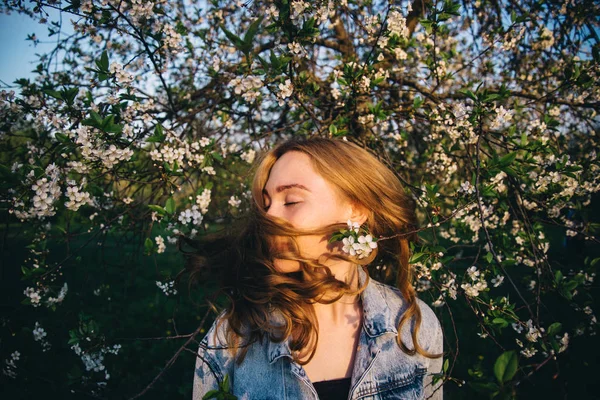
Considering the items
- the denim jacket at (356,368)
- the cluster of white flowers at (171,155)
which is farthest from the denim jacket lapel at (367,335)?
the cluster of white flowers at (171,155)

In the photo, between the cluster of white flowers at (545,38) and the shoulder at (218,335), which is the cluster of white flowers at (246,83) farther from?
→ the cluster of white flowers at (545,38)

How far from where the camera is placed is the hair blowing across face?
4.92ft

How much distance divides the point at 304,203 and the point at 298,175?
168mm

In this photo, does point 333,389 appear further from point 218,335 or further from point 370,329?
point 218,335

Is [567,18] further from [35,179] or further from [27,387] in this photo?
[27,387]

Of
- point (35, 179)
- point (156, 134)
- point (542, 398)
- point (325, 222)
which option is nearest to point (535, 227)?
point (325, 222)

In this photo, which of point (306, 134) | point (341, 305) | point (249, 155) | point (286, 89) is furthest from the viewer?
point (249, 155)

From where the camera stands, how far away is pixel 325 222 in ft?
5.02

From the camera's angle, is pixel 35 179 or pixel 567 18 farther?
pixel 567 18

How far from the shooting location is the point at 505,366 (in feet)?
2.58

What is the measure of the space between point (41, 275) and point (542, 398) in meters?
4.11

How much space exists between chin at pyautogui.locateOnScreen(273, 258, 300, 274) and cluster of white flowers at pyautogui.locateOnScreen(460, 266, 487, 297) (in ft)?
2.91

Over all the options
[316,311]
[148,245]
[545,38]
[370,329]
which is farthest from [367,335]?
[545,38]

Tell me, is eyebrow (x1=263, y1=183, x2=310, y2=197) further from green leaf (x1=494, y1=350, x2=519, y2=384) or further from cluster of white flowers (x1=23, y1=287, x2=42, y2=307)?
cluster of white flowers (x1=23, y1=287, x2=42, y2=307)
